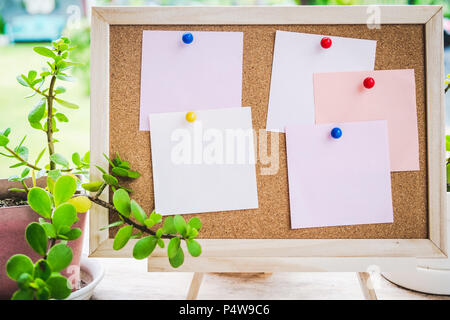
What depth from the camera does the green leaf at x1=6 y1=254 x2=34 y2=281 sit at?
36 centimetres

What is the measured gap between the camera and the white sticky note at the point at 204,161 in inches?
20.2

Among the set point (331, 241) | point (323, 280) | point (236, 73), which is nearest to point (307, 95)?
point (236, 73)

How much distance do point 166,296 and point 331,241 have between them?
268 mm

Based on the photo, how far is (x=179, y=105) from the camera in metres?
0.52

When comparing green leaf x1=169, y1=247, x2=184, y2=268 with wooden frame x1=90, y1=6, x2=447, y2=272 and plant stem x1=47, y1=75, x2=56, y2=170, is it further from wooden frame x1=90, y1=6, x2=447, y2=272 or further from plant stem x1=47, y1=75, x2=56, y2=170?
plant stem x1=47, y1=75, x2=56, y2=170

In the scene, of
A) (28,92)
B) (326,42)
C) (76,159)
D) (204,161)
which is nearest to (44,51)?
(76,159)

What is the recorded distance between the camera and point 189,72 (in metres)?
0.51

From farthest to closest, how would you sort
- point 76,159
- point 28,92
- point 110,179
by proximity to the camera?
point 28,92
point 76,159
point 110,179

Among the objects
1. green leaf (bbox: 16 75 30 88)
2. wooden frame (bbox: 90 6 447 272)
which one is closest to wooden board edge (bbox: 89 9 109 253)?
wooden frame (bbox: 90 6 447 272)

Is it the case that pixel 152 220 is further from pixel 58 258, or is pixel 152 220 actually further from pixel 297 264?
pixel 297 264

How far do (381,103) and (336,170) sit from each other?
0.37 ft

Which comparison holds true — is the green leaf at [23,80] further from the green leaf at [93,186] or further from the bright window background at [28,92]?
the bright window background at [28,92]

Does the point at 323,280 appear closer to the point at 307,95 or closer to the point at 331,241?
the point at 331,241

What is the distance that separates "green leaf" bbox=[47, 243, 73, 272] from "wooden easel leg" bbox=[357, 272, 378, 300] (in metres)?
0.42
